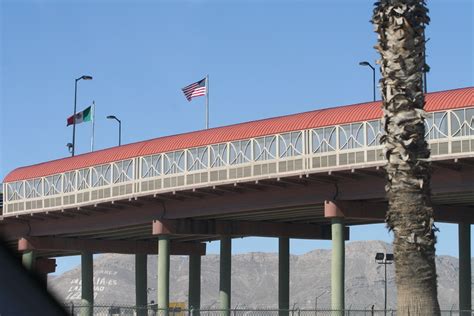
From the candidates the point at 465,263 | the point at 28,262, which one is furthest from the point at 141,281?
the point at 28,262

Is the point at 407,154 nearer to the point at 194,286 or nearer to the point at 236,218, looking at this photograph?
the point at 236,218

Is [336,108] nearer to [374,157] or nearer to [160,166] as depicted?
[374,157]

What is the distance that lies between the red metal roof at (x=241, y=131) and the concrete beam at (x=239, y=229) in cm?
461

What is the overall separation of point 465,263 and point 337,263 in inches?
353

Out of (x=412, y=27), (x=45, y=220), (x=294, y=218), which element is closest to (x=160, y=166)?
(x=294, y=218)

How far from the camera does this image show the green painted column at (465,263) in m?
56.7

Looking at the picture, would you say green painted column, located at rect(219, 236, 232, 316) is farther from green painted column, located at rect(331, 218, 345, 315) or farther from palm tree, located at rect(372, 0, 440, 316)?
palm tree, located at rect(372, 0, 440, 316)

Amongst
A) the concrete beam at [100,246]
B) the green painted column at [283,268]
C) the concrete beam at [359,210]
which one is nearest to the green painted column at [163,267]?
the green painted column at [283,268]

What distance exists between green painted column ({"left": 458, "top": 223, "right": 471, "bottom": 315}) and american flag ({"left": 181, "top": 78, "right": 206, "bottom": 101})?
1953 cm

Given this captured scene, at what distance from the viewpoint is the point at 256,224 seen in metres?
62.6

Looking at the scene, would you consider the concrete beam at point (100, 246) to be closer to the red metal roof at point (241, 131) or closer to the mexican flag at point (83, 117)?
the red metal roof at point (241, 131)

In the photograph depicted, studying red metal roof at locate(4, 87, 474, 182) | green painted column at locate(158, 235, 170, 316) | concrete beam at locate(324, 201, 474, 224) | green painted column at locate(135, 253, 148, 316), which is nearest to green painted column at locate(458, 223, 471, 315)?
concrete beam at locate(324, 201, 474, 224)

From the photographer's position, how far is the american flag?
6762 centimetres

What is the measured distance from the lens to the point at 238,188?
5472 cm
